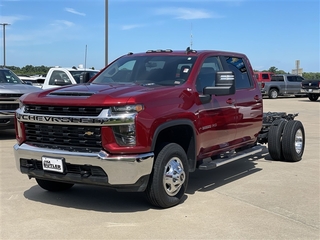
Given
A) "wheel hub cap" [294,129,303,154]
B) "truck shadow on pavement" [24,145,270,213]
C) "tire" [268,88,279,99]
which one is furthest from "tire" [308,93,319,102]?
"truck shadow on pavement" [24,145,270,213]

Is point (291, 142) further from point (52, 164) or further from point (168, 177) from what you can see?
point (52, 164)

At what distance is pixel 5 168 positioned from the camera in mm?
7336

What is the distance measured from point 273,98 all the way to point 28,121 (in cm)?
2837

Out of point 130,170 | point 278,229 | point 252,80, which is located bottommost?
point 278,229

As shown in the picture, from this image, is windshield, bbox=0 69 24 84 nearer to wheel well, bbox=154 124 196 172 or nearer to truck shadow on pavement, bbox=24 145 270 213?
truck shadow on pavement, bbox=24 145 270 213

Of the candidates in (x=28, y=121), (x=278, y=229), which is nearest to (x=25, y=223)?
(x=28, y=121)

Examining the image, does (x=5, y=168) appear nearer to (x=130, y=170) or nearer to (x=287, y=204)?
(x=130, y=170)

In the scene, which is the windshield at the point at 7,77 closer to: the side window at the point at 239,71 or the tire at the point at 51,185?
the tire at the point at 51,185

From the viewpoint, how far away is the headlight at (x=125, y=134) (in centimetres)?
458

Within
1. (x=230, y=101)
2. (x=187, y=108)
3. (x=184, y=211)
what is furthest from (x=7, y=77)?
(x=184, y=211)

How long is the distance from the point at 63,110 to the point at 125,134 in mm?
788

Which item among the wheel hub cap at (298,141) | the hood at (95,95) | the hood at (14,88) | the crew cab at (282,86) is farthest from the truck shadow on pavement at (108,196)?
the crew cab at (282,86)

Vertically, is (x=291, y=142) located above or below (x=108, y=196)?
above

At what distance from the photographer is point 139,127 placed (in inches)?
182
